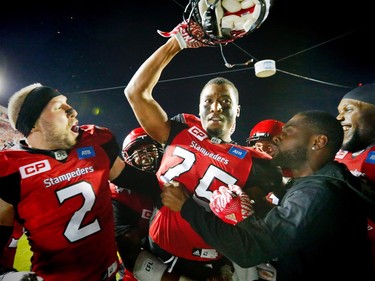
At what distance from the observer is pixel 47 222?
4.33 ft

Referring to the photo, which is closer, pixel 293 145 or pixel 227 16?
pixel 227 16

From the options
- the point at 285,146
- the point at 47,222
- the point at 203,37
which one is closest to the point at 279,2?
the point at 203,37

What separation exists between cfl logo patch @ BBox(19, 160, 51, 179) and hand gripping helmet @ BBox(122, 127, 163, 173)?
1080 millimetres

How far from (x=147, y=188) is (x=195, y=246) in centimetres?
55

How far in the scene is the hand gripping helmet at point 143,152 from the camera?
2.38m

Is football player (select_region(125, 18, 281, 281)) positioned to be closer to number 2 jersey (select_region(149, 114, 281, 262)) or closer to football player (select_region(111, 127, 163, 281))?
number 2 jersey (select_region(149, 114, 281, 262))

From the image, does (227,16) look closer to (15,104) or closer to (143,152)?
(15,104)

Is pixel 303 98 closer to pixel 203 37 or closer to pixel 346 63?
pixel 346 63

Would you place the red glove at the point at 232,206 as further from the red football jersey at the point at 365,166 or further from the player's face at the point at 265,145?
the player's face at the point at 265,145

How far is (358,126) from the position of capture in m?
1.95

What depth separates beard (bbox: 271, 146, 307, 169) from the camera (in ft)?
4.70

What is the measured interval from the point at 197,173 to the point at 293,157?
64cm

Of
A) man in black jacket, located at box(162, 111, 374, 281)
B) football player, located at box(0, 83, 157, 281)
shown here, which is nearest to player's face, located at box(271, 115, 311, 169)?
man in black jacket, located at box(162, 111, 374, 281)

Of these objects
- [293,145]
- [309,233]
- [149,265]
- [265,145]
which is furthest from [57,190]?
[265,145]
